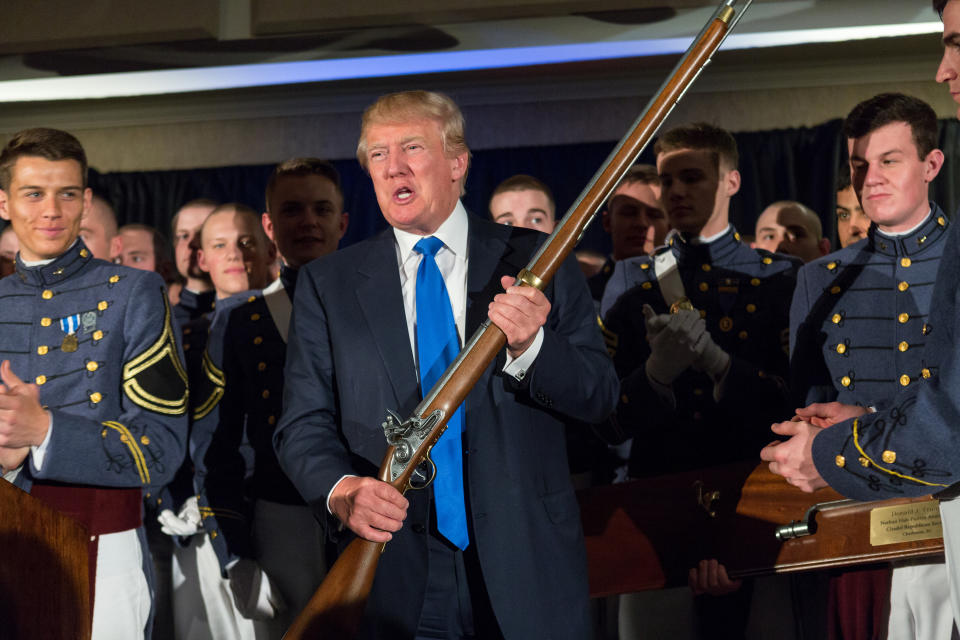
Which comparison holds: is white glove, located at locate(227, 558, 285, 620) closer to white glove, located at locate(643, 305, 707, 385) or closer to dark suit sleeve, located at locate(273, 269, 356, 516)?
dark suit sleeve, located at locate(273, 269, 356, 516)

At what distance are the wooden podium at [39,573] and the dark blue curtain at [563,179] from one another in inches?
241

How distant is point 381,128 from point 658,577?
1.50 m

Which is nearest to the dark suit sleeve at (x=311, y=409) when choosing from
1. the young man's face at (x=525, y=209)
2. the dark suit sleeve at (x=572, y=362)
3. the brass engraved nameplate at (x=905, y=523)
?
the dark suit sleeve at (x=572, y=362)

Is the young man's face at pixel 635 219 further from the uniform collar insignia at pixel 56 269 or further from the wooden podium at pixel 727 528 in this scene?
the uniform collar insignia at pixel 56 269

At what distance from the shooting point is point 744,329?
332 centimetres

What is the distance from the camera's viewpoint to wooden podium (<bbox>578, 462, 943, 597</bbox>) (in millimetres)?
2518

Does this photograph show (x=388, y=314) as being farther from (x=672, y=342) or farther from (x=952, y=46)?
(x=952, y=46)

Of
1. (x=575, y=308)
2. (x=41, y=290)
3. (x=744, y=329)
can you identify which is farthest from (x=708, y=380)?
(x=41, y=290)

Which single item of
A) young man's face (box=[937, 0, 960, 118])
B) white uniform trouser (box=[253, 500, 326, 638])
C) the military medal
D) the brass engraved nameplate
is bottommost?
white uniform trouser (box=[253, 500, 326, 638])

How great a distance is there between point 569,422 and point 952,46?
3.76 ft

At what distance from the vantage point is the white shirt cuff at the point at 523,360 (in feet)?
6.67

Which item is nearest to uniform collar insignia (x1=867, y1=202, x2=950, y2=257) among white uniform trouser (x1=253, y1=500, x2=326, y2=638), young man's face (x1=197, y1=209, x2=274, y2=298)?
white uniform trouser (x1=253, y1=500, x2=326, y2=638)

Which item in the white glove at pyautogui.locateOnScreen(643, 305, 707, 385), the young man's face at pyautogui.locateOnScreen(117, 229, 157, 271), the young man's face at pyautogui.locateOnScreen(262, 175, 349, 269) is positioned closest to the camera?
the white glove at pyautogui.locateOnScreen(643, 305, 707, 385)

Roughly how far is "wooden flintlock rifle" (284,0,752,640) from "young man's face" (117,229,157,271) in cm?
366
